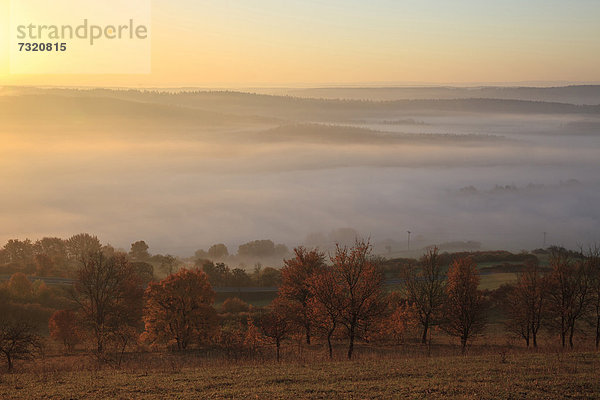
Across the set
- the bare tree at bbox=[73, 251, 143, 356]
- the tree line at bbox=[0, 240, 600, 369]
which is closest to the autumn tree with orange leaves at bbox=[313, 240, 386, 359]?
the tree line at bbox=[0, 240, 600, 369]

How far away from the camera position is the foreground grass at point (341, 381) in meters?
24.9

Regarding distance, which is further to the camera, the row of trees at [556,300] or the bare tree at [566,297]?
the row of trees at [556,300]

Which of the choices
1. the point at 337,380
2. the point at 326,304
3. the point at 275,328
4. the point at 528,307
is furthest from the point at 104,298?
the point at 528,307

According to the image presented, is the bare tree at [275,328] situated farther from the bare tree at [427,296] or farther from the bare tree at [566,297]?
the bare tree at [566,297]

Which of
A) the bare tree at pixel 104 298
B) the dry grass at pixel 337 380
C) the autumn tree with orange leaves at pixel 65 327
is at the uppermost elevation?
the bare tree at pixel 104 298

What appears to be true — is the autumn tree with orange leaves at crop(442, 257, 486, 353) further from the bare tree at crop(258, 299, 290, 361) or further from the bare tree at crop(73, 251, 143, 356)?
the bare tree at crop(73, 251, 143, 356)

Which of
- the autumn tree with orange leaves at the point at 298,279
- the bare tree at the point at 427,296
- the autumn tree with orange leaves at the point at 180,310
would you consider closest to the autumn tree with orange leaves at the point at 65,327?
the autumn tree with orange leaves at the point at 180,310

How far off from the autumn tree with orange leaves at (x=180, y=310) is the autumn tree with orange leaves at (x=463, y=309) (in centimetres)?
2525

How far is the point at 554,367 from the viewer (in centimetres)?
2936

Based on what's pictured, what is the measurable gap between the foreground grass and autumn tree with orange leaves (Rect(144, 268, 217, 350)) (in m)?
27.0

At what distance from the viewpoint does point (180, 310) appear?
200ft

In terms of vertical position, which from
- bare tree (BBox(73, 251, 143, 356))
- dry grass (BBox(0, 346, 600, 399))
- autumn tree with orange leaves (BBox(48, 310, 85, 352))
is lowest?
autumn tree with orange leaves (BBox(48, 310, 85, 352))

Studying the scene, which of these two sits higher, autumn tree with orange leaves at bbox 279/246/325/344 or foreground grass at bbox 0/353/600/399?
autumn tree with orange leaves at bbox 279/246/325/344

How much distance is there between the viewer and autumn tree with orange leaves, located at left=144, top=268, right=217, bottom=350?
2331 inches
